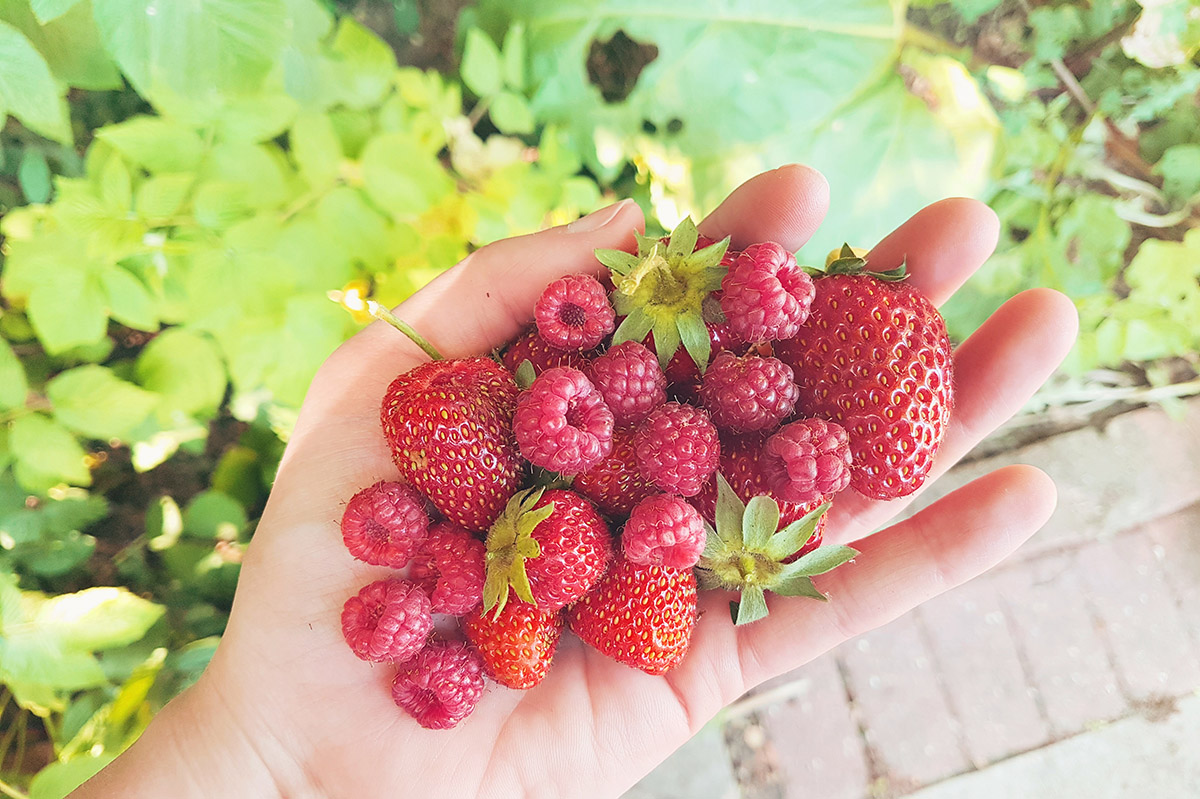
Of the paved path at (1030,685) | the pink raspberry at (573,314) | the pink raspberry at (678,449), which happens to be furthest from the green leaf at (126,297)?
the paved path at (1030,685)

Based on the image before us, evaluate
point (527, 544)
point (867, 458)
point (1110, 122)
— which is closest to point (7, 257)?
point (527, 544)

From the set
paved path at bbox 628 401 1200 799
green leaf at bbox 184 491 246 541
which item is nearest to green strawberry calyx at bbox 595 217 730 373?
green leaf at bbox 184 491 246 541

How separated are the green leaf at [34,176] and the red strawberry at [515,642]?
137 cm

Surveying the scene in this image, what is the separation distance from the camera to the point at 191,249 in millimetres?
1707

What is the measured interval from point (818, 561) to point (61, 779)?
1.54 meters

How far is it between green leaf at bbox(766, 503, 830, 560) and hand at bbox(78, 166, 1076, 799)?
27 centimetres

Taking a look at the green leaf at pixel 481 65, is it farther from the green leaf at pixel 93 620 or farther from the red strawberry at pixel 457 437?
the green leaf at pixel 93 620

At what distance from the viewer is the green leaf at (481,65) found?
1.92 meters

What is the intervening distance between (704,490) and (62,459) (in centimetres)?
136

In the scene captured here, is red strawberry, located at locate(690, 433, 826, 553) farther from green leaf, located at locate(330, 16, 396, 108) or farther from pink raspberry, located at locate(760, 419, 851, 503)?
green leaf, located at locate(330, 16, 396, 108)

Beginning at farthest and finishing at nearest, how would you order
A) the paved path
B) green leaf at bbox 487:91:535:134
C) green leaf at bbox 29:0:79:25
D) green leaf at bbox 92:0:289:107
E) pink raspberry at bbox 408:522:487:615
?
1. the paved path
2. green leaf at bbox 487:91:535:134
3. pink raspberry at bbox 408:522:487:615
4. green leaf at bbox 92:0:289:107
5. green leaf at bbox 29:0:79:25

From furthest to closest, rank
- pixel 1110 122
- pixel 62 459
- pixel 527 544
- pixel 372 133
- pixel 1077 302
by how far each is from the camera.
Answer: pixel 1110 122, pixel 1077 302, pixel 372 133, pixel 62 459, pixel 527 544

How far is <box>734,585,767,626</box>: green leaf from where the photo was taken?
4.68ft

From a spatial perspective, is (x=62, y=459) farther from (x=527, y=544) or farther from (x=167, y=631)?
(x=527, y=544)
